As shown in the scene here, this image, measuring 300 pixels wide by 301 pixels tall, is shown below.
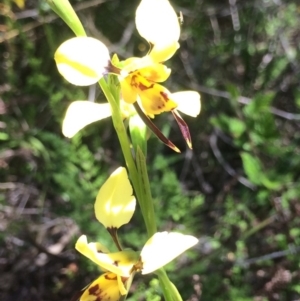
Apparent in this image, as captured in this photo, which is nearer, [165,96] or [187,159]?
[165,96]

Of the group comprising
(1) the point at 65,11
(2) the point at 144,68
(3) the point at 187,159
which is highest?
(1) the point at 65,11

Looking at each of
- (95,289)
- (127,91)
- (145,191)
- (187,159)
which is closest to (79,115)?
(127,91)

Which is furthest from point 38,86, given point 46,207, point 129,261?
point 129,261

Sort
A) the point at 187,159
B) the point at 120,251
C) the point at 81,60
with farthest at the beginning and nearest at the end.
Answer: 1. the point at 187,159
2. the point at 120,251
3. the point at 81,60

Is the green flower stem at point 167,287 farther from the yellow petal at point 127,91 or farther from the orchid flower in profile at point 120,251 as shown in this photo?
the yellow petal at point 127,91

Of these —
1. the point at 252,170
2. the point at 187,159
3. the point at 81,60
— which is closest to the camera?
the point at 81,60

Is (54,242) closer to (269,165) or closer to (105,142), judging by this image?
(105,142)

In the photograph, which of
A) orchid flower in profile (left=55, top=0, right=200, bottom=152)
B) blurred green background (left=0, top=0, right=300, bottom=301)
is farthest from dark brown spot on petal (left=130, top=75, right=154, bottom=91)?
blurred green background (left=0, top=0, right=300, bottom=301)

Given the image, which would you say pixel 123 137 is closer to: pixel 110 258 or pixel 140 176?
pixel 140 176

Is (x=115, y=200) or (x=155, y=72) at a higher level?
(x=155, y=72)
